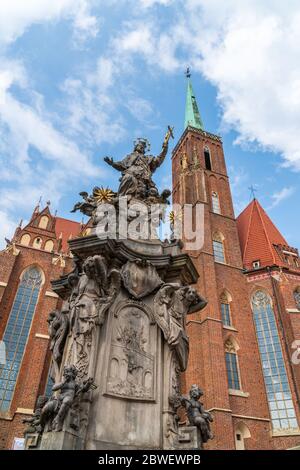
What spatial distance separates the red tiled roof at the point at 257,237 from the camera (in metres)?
24.3

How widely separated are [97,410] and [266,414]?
16.3 m

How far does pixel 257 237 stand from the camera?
1054 inches

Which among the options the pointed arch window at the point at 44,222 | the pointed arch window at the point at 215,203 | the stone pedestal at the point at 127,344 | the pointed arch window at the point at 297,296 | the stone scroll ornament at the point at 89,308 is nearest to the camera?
the stone pedestal at the point at 127,344

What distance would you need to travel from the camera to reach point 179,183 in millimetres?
29469

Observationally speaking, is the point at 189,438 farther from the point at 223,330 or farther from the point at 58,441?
the point at 223,330

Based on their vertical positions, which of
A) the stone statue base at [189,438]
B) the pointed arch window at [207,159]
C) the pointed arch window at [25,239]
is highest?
the pointed arch window at [207,159]

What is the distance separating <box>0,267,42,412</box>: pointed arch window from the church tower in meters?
8.36

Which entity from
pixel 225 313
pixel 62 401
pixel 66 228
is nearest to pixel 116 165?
pixel 62 401

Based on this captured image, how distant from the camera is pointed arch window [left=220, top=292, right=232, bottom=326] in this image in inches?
803

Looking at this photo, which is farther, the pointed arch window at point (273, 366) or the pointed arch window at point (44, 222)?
the pointed arch window at point (44, 222)

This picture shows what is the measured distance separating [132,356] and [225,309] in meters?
17.4

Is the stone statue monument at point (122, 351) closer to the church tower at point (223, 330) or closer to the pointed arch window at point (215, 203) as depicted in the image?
the church tower at point (223, 330)

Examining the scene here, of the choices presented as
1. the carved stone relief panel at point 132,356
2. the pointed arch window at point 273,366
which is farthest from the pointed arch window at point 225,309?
the carved stone relief panel at point 132,356

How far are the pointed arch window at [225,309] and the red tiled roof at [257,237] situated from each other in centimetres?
379
